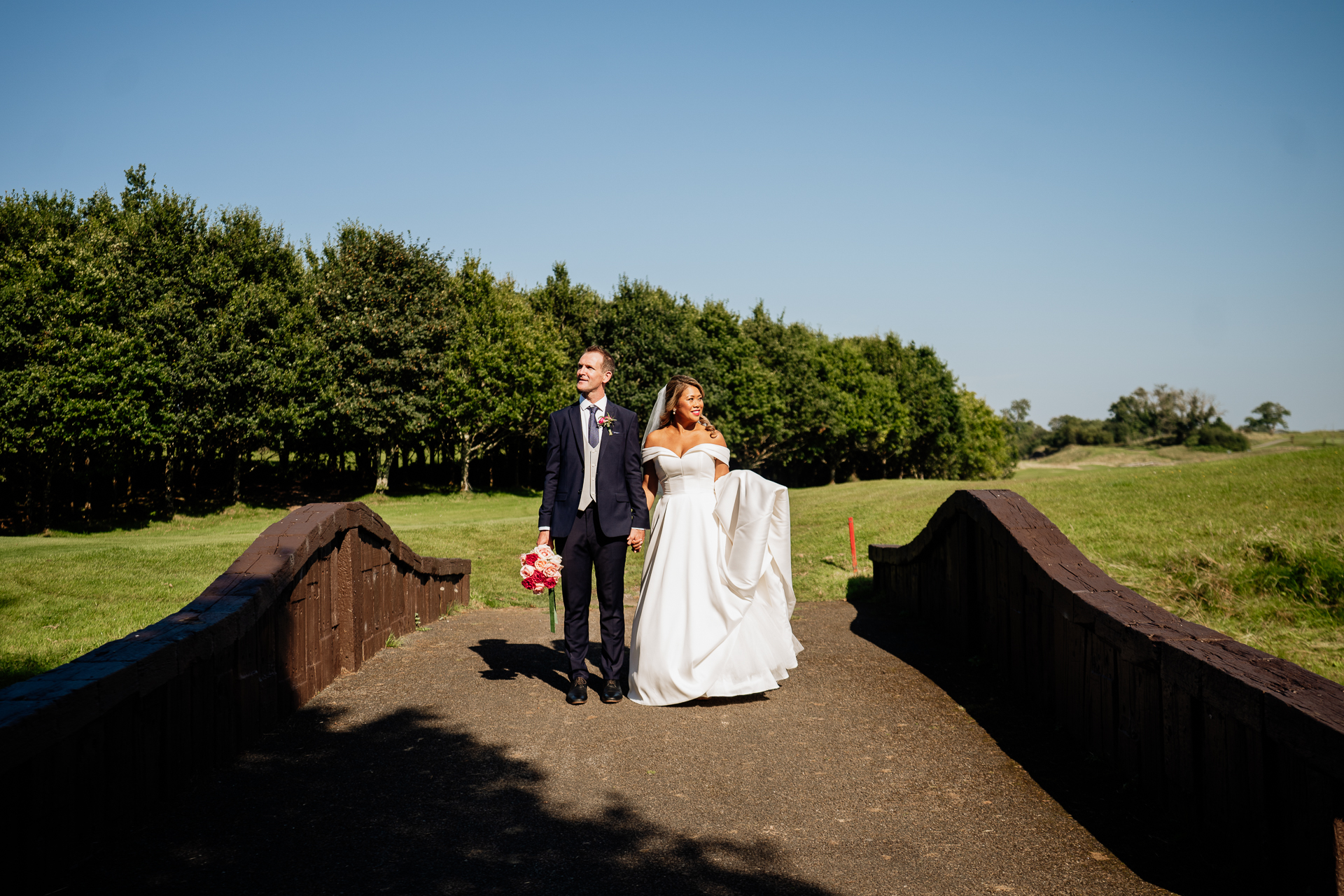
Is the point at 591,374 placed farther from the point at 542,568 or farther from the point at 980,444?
the point at 980,444

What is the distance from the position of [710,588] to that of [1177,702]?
124 inches

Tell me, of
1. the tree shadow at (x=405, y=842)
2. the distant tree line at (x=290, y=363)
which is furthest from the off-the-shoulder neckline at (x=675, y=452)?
the distant tree line at (x=290, y=363)

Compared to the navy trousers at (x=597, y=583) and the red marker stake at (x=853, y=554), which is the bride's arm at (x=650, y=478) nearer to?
the navy trousers at (x=597, y=583)

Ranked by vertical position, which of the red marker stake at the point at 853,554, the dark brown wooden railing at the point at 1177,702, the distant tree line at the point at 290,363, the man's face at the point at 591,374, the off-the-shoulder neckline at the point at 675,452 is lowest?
the red marker stake at the point at 853,554

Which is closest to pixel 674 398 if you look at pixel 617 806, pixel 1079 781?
pixel 617 806

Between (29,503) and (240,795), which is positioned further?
(29,503)

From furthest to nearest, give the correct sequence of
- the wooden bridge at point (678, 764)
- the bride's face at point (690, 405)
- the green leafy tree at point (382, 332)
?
1. the green leafy tree at point (382, 332)
2. the bride's face at point (690, 405)
3. the wooden bridge at point (678, 764)

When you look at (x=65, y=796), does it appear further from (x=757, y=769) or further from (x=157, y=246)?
(x=157, y=246)

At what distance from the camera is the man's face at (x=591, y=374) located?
19.9 feet

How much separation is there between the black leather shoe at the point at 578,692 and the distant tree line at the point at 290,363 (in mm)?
23814

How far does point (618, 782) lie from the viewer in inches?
171

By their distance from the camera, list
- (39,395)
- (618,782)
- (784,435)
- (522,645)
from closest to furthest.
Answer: (618,782) → (522,645) → (39,395) → (784,435)

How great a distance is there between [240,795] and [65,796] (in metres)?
1.00

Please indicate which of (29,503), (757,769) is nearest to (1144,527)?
(757,769)
